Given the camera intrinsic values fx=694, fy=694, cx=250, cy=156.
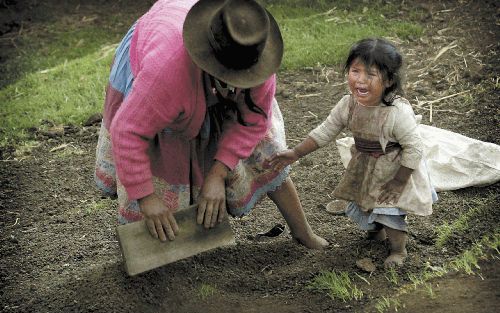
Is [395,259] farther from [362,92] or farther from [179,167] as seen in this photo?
[179,167]

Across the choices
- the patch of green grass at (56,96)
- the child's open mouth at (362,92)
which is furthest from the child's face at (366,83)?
the patch of green grass at (56,96)

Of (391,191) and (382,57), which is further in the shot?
(391,191)

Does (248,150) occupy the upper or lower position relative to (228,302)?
upper

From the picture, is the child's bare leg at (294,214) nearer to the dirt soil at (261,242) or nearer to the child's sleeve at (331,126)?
the dirt soil at (261,242)

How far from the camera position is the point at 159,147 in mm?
3086

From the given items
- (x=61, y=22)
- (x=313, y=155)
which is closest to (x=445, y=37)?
(x=313, y=155)

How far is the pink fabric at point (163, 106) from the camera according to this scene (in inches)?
103

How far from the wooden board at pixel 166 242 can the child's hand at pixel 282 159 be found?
1.14ft

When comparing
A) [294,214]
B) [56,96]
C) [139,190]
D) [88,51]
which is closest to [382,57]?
[294,214]

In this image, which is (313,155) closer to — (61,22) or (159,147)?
(159,147)

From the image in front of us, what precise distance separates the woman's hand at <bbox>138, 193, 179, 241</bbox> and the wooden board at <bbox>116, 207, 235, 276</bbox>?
0.16ft

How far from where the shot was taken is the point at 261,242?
12.0 ft

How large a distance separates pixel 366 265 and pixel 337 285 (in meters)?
0.22

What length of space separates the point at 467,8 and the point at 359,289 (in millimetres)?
3842
